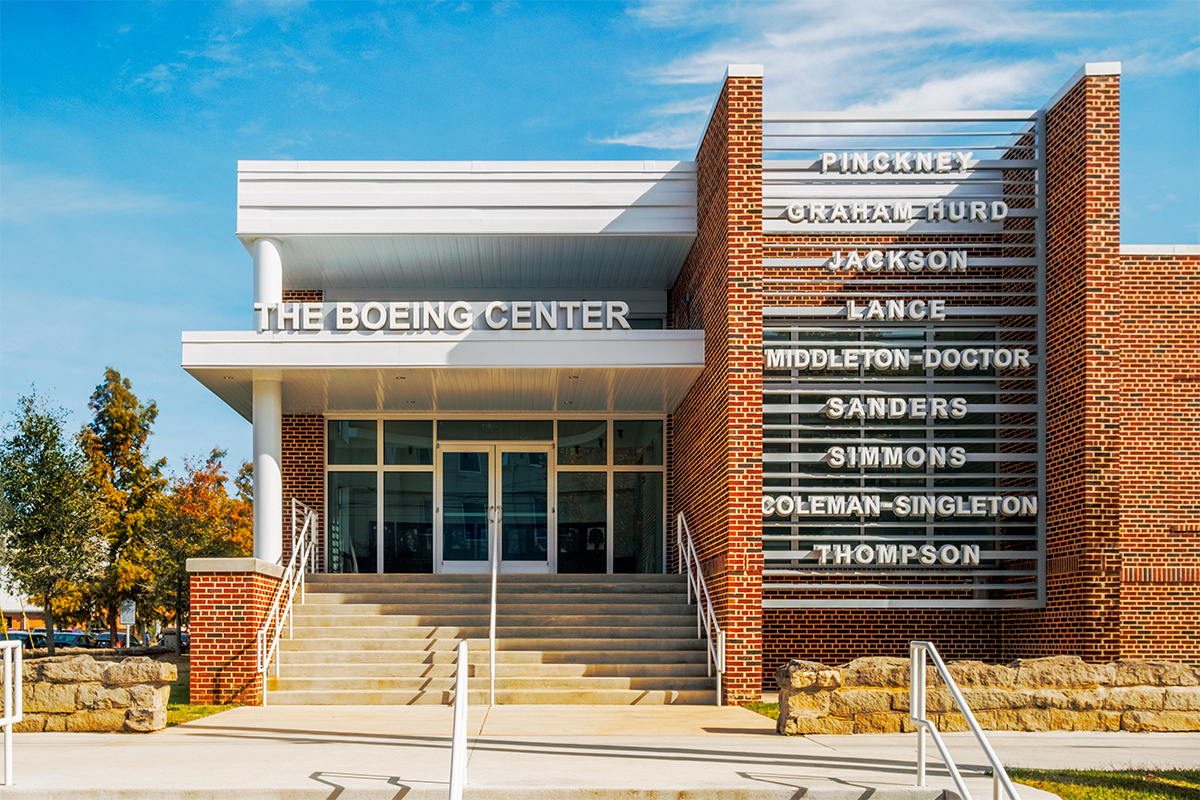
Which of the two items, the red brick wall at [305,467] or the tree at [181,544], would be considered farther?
the tree at [181,544]

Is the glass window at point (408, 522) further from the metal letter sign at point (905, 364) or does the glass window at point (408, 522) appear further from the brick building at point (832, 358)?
the metal letter sign at point (905, 364)

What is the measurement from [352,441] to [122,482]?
683 inches

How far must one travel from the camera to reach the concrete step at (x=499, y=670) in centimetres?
1294

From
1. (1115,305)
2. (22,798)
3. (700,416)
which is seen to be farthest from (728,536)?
(22,798)

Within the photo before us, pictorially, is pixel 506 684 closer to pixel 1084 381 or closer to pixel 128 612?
pixel 1084 381

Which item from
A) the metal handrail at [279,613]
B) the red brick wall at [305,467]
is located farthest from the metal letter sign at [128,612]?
the metal handrail at [279,613]

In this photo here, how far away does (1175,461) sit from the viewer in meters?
14.1

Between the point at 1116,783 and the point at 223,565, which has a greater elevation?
the point at 223,565

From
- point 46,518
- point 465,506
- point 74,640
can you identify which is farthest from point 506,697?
point 74,640

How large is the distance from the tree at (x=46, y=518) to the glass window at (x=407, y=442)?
36.8 ft

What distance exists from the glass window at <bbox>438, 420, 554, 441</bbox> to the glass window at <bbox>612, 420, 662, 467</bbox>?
1.07 metres

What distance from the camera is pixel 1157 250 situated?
14.2 meters

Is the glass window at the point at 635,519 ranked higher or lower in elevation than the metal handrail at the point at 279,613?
higher

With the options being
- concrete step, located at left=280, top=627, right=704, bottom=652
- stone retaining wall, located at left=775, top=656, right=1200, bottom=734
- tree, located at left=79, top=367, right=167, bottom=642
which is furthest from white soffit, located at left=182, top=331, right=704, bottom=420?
tree, located at left=79, top=367, right=167, bottom=642
